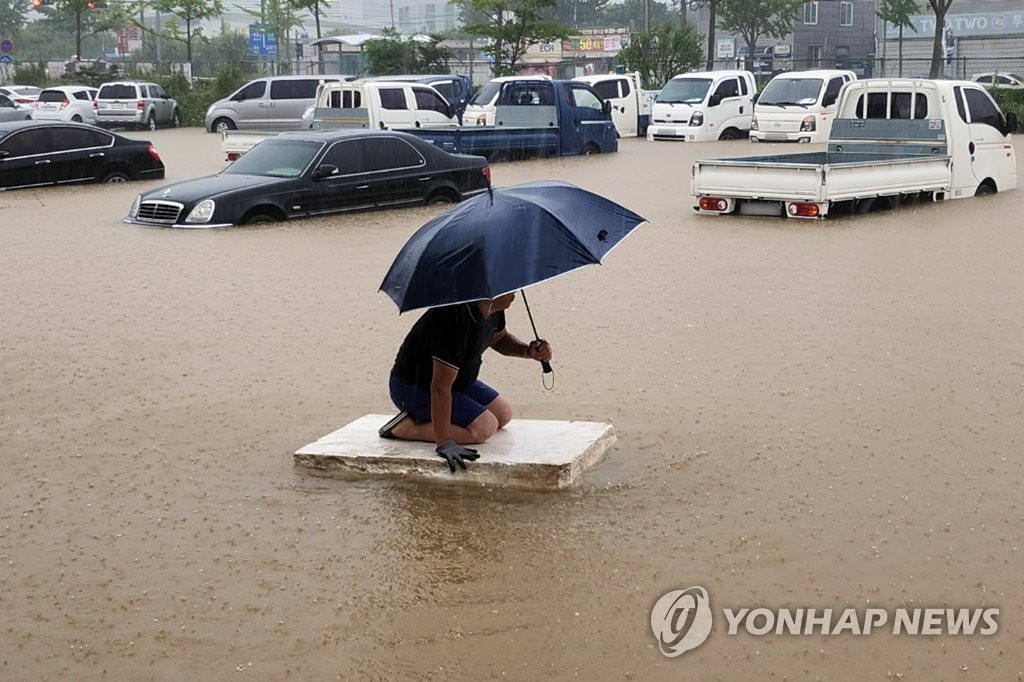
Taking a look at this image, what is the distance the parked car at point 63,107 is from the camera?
137ft

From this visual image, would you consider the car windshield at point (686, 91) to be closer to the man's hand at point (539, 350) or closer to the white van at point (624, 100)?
the white van at point (624, 100)

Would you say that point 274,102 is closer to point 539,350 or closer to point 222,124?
point 222,124

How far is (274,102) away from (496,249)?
3294 cm

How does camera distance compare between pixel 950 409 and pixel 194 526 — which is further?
pixel 950 409

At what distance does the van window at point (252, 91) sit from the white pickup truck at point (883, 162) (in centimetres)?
2243

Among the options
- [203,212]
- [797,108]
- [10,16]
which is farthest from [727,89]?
[10,16]

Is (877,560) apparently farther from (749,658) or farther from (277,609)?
(277,609)

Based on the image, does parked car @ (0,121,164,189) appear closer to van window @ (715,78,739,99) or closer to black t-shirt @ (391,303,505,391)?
van window @ (715,78,739,99)

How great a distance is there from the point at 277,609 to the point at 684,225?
1216 cm

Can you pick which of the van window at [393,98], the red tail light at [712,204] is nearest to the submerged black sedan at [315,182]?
the red tail light at [712,204]

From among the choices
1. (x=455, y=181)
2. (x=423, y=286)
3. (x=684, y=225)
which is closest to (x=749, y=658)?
(x=423, y=286)

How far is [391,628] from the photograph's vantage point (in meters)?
5.09

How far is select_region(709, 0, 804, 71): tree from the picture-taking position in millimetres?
66062

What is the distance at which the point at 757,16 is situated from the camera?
66812mm
